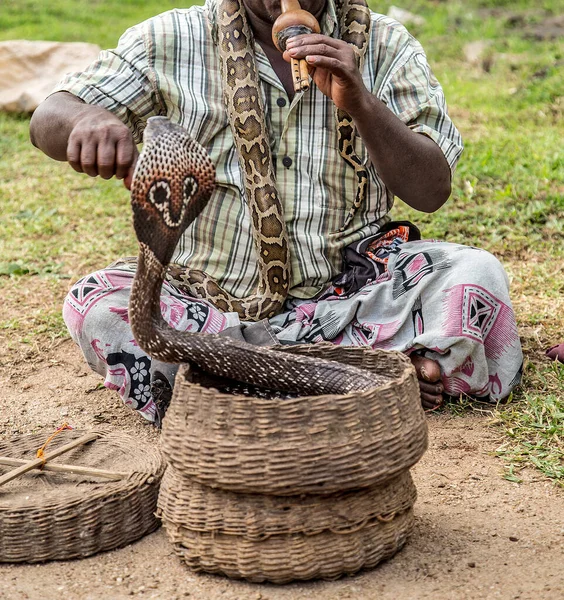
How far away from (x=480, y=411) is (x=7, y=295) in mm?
2461

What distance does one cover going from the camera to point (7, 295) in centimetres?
456

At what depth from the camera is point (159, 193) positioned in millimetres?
2145

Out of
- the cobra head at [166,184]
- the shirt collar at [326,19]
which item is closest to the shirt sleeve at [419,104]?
the shirt collar at [326,19]

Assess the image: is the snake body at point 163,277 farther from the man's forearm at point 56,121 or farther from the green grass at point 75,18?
the green grass at point 75,18

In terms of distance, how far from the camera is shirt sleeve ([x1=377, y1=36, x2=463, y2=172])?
130 inches

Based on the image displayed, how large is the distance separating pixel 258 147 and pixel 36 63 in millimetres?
5743

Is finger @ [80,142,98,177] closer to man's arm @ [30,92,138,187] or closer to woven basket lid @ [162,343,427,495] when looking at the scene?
man's arm @ [30,92,138,187]

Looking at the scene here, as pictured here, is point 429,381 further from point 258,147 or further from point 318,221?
point 258,147

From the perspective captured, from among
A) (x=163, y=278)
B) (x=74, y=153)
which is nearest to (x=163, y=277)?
(x=163, y=278)

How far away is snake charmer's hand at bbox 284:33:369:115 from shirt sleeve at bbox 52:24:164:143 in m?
0.72

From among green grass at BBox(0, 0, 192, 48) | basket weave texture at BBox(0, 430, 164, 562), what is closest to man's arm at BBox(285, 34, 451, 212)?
basket weave texture at BBox(0, 430, 164, 562)

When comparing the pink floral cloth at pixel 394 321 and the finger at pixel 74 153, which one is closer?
the finger at pixel 74 153

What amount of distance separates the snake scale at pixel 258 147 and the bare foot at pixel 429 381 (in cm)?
56

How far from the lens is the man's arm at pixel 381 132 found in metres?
2.76
